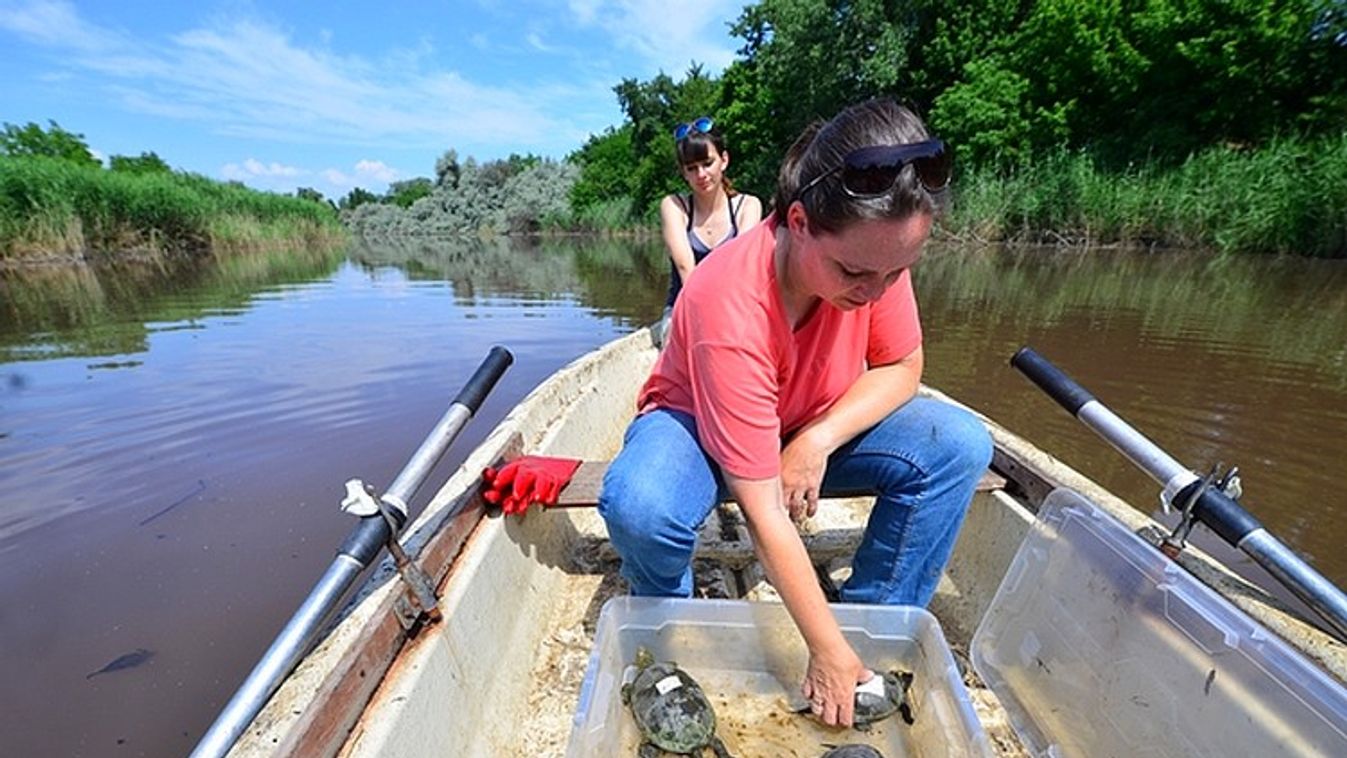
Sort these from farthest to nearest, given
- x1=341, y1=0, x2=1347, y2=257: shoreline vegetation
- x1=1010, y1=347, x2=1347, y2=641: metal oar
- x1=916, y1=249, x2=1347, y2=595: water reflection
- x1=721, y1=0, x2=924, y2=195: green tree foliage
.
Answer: x1=721, y1=0, x2=924, y2=195: green tree foliage
x1=341, y1=0, x2=1347, y2=257: shoreline vegetation
x1=916, y1=249, x2=1347, y2=595: water reflection
x1=1010, y1=347, x2=1347, y2=641: metal oar

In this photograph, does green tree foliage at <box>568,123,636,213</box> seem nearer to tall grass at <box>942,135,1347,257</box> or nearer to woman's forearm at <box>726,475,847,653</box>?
tall grass at <box>942,135,1347,257</box>

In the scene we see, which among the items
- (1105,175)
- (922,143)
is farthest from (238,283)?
(1105,175)

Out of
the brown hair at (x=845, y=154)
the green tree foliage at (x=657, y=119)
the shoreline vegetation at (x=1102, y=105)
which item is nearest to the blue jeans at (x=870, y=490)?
the brown hair at (x=845, y=154)

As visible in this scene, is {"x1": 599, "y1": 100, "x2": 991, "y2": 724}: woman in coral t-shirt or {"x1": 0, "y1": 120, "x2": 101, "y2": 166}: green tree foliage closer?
{"x1": 599, "y1": 100, "x2": 991, "y2": 724}: woman in coral t-shirt

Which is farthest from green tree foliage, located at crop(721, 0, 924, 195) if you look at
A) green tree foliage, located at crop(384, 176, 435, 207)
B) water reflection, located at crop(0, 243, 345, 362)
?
green tree foliage, located at crop(384, 176, 435, 207)

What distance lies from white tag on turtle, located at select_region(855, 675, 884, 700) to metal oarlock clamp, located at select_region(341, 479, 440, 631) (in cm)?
81

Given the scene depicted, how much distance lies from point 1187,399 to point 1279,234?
9038mm

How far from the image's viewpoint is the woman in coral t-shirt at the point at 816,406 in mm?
993

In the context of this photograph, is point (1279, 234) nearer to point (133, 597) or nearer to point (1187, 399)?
point (1187, 399)

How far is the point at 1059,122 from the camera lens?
15695mm

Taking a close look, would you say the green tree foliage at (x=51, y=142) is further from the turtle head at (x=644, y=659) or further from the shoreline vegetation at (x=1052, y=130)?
the turtle head at (x=644, y=659)

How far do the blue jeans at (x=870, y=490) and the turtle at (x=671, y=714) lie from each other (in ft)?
0.68

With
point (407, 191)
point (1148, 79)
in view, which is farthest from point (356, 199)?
point (1148, 79)

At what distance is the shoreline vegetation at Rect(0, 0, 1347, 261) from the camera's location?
34.5ft
